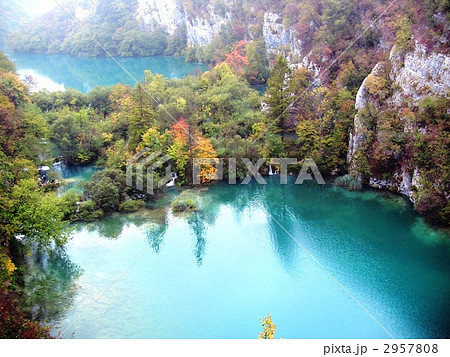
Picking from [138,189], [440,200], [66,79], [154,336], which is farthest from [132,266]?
[66,79]

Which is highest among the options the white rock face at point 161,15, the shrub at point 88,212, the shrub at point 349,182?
the white rock face at point 161,15

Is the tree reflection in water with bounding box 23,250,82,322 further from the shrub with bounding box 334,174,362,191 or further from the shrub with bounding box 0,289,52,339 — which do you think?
the shrub with bounding box 334,174,362,191

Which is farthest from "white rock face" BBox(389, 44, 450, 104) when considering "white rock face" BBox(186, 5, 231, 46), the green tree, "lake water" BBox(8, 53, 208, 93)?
"white rock face" BBox(186, 5, 231, 46)

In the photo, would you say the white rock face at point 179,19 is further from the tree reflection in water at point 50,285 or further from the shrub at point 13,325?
the shrub at point 13,325

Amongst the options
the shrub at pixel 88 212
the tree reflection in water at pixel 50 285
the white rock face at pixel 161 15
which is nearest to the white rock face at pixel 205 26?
the white rock face at pixel 161 15

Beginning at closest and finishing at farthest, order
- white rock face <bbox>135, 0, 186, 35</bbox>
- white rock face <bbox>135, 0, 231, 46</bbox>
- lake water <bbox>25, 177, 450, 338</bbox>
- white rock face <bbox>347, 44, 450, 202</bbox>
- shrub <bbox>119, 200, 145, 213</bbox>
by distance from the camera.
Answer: lake water <bbox>25, 177, 450, 338</bbox>, white rock face <bbox>347, 44, 450, 202</bbox>, shrub <bbox>119, 200, 145, 213</bbox>, white rock face <bbox>135, 0, 231, 46</bbox>, white rock face <bbox>135, 0, 186, 35</bbox>

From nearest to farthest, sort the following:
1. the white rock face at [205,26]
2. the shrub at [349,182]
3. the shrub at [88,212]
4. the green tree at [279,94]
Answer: the shrub at [88,212] → the shrub at [349,182] → the green tree at [279,94] → the white rock face at [205,26]
